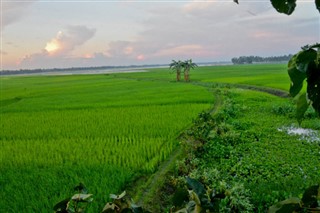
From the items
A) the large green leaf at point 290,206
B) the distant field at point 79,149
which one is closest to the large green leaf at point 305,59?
the large green leaf at point 290,206

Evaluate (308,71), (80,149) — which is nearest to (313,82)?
(308,71)

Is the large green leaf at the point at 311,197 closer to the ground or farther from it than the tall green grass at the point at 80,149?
farther from it

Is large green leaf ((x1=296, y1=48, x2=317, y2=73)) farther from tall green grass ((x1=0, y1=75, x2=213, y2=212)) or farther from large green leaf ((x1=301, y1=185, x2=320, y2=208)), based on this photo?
tall green grass ((x1=0, y1=75, x2=213, y2=212))

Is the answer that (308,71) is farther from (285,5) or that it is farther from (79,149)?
(79,149)

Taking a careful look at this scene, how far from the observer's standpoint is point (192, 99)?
13.5m

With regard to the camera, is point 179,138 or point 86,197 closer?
point 86,197

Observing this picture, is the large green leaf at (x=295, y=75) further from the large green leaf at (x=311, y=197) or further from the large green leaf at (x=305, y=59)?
the large green leaf at (x=311, y=197)

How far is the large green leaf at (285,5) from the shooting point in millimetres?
399

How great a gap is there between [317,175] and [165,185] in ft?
7.59

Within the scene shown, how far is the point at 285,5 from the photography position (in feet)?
1.31

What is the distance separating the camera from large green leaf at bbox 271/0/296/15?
399 mm

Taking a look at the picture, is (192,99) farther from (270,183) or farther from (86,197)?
(86,197)

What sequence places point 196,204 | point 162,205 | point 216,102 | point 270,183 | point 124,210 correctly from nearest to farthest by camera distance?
point 196,204, point 124,210, point 162,205, point 270,183, point 216,102

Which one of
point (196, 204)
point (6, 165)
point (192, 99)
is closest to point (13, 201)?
point (6, 165)
